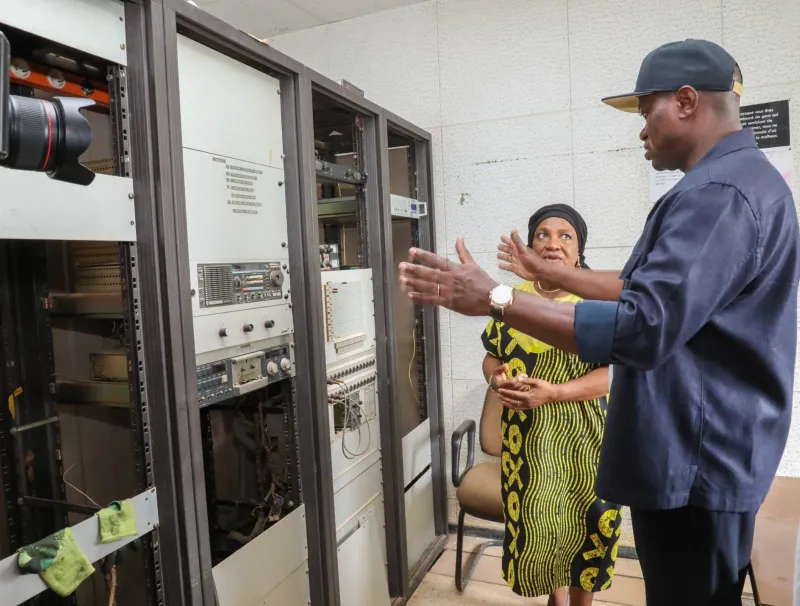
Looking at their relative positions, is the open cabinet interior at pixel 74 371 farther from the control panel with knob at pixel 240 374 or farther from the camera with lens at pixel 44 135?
the camera with lens at pixel 44 135

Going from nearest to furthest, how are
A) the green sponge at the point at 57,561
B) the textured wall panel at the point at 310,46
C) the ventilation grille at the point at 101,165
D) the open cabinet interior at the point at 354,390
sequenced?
the green sponge at the point at 57,561 → the ventilation grille at the point at 101,165 → the open cabinet interior at the point at 354,390 → the textured wall panel at the point at 310,46

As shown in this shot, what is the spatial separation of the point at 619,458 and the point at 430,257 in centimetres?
58

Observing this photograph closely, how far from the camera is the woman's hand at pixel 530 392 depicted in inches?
71.6

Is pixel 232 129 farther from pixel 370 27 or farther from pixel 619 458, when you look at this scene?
pixel 370 27

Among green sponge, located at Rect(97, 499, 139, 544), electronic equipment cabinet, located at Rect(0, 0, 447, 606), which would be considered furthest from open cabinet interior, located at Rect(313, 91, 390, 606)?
green sponge, located at Rect(97, 499, 139, 544)

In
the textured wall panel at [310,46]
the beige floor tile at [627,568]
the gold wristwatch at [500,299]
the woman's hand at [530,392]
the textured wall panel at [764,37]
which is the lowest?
the beige floor tile at [627,568]

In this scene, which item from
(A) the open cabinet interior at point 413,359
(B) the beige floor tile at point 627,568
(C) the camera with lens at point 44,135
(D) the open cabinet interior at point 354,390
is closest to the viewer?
(C) the camera with lens at point 44,135

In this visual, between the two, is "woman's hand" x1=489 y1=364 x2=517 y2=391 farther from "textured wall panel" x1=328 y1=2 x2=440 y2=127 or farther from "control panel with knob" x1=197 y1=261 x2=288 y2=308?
"textured wall panel" x1=328 y1=2 x2=440 y2=127

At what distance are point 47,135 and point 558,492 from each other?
1728mm

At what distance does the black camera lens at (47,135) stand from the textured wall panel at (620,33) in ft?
7.95

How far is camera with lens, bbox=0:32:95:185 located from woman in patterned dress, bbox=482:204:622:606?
1382 mm

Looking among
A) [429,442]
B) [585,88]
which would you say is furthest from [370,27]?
[429,442]

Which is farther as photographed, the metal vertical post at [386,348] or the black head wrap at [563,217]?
the metal vertical post at [386,348]

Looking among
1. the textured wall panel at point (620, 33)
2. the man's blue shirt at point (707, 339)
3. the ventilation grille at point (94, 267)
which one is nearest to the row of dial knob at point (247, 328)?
the ventilation grille at point (94, 267)
